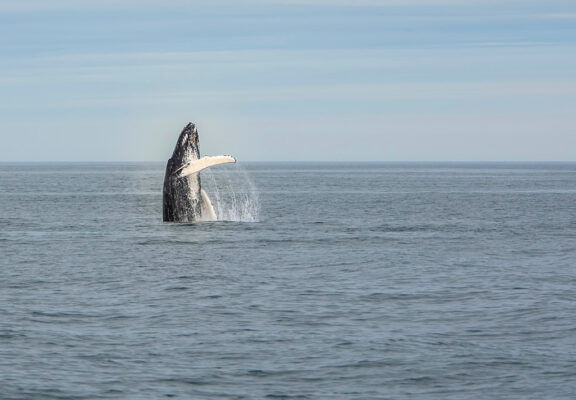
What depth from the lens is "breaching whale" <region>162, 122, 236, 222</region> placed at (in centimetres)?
3600

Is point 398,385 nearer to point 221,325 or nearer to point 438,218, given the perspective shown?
point 221,325

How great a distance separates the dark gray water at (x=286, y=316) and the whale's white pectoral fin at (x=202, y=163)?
2.40 metres

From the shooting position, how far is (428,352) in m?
17.0

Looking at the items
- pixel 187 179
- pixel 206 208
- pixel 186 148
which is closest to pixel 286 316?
pixel 186 148

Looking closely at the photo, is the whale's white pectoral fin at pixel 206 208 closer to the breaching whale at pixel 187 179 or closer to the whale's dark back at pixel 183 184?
the breaching whale at pixel 187 179

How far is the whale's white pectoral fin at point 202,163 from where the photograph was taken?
1384 inches

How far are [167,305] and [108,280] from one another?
14.5 feet

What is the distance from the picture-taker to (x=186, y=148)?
37.2m

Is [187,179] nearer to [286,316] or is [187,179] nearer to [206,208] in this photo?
[206,208]

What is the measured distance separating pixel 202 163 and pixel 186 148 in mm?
1892

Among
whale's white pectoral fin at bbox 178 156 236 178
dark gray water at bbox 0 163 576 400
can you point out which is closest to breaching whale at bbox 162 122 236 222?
whale's white pectoral fin at bbox 178 156 236 178

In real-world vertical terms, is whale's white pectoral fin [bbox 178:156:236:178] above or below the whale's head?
below

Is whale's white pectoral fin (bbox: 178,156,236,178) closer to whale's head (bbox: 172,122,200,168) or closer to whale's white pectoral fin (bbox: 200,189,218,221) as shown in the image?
whale's head (bbox: 172,122,200,168)

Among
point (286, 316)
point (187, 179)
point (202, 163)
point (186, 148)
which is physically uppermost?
point (186, 148)
